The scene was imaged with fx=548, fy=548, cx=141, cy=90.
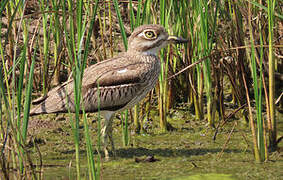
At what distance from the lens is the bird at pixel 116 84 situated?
4.88 metres

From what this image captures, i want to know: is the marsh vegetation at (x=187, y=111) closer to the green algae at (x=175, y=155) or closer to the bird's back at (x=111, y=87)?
the green algae at (x=175, y=155)

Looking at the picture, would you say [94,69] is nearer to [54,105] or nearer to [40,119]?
[54,105]

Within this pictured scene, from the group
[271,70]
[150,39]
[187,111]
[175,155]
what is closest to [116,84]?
[150,39]

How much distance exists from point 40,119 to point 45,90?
38 centimetres

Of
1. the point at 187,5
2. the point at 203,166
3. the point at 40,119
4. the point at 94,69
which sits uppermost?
the point at 187,5

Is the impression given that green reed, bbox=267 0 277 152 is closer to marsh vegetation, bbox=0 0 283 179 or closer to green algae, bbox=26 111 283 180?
marsh vegetation, bbox=0 0 283 179

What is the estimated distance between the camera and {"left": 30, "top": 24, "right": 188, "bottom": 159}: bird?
4875 mm

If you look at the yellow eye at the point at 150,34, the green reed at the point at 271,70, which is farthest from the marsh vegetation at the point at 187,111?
the yellow eye at the point at 150,34

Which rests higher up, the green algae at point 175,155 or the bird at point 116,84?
the bird at point 116,84

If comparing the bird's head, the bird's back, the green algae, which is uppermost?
the bird's head

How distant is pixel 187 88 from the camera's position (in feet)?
19.8

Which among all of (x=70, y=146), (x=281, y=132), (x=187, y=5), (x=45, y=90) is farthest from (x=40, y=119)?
(x=281, y=132)

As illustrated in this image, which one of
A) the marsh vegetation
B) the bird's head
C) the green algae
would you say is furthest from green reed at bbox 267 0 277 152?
the bird's head

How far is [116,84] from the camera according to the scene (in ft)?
16.3
